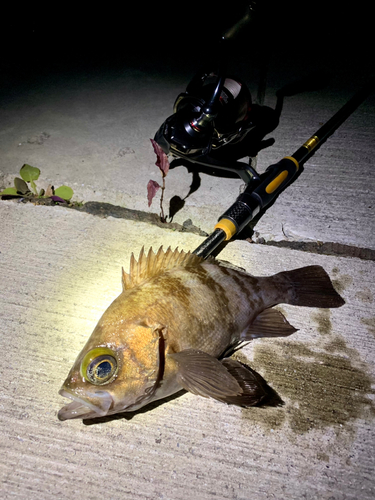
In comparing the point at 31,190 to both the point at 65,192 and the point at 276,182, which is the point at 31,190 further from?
the point at 276,182

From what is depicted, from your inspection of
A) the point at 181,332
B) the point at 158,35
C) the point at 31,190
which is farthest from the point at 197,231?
the point at 158,35

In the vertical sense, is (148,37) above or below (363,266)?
above

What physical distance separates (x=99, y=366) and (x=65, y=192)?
1674 millimetres

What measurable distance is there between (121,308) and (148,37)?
470 cm

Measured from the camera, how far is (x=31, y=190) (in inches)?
106

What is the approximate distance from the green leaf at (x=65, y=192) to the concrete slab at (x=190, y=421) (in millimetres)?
681

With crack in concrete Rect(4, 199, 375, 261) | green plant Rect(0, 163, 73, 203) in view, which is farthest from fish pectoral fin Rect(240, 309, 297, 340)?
green plant Rect(0, 163, 73, 203)

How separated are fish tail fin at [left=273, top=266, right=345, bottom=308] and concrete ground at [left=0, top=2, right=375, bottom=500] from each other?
110 millimetres

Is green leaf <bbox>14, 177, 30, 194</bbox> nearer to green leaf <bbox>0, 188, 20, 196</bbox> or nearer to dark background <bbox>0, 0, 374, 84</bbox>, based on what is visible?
green leaf <bbox>0, 188, 20, 196</bbox>

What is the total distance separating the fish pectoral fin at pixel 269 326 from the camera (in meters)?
1.80

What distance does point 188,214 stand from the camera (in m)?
2.56

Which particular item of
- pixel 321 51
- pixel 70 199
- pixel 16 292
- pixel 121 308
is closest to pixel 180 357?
pixel 121 308

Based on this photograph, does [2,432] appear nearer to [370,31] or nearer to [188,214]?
[188,214]

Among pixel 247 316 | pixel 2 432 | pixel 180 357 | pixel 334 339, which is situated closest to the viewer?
pixel 180 357
